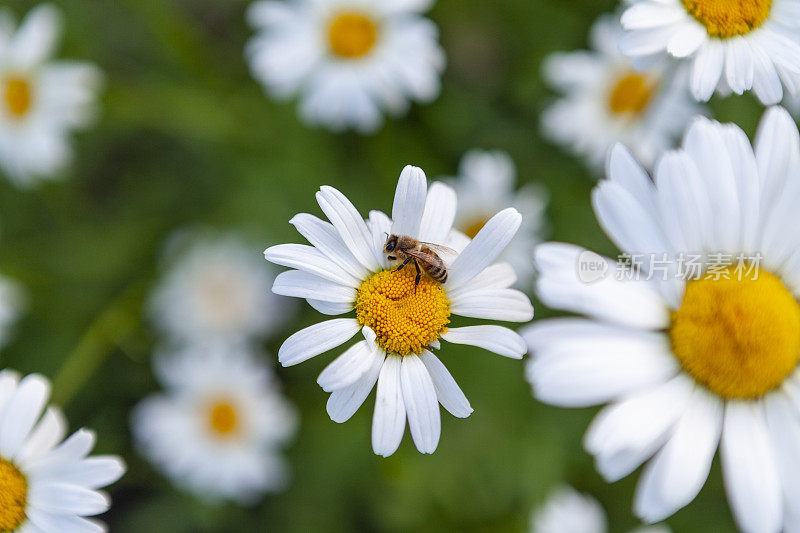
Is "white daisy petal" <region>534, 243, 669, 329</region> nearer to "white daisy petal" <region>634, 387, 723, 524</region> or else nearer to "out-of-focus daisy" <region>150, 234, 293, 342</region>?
"white daisy petal" <region>634, 387, 723, 524</region>

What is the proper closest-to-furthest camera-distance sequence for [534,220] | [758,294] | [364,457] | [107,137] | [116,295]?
1. [758,294]
2. [534,220]
3. [364,457]
4. [116,295]
5. [107,137]

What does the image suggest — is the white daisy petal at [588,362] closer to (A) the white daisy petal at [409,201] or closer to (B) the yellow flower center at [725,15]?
(A) the white daisy petal at [409,201]

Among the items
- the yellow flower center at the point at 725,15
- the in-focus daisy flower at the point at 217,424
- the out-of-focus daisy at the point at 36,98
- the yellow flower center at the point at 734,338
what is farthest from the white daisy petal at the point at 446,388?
the out-of-focus daisy at the point at 36,98

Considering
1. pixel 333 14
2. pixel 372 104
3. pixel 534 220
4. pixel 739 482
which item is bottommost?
pixel 534 220

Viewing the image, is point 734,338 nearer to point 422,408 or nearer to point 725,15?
point 422,408

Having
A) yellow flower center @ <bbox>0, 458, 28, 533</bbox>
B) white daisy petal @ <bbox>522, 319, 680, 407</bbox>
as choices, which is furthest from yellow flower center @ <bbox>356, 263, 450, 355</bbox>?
yellow flower center @ <bbox>0, 458, 28, 533</bbox>

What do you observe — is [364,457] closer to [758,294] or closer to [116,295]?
[116,295]

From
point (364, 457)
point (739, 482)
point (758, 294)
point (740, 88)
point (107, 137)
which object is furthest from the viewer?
point (107, 137)

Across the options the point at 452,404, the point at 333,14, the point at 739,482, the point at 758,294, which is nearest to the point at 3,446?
the point at 452,404
